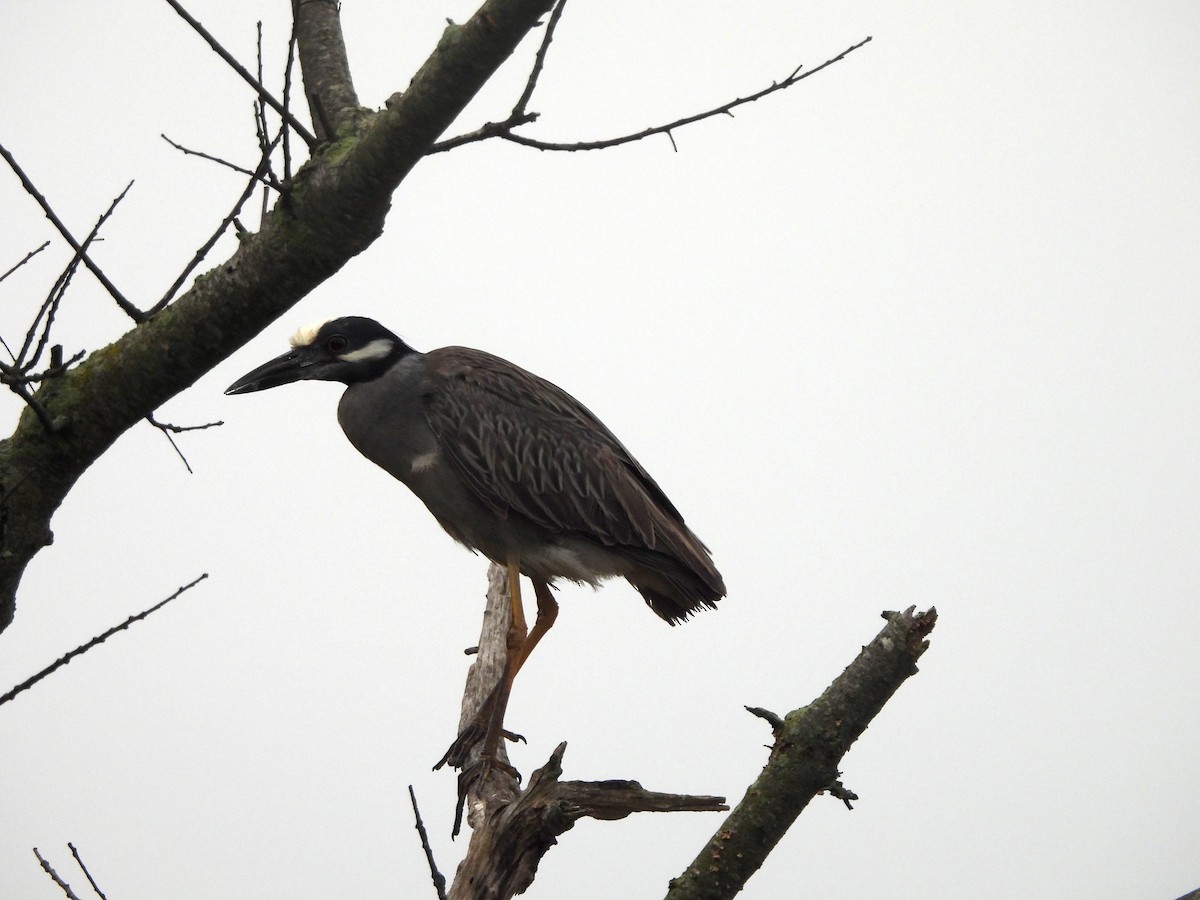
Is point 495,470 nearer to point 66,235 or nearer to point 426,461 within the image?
point 426,461

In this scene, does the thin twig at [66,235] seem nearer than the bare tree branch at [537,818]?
Yes

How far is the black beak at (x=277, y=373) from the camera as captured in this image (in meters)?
5.32

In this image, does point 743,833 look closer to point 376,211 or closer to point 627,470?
point 376,211

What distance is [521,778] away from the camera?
5.02m

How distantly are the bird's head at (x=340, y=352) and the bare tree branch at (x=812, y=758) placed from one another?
9.84 feet

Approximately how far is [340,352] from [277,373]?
32cm

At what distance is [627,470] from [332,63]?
2.44 m

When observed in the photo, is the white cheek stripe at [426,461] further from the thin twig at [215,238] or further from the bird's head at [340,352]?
the thin twig at [215,238]

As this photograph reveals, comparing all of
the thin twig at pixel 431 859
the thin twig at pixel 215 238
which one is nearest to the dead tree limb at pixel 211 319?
the thin twig at pixel 215 238

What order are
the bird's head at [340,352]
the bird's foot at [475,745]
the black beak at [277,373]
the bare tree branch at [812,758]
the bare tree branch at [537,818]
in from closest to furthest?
the bare tree branch at [812,758] < the bare tree branch at [537,818] < the bird's foot at [475,745] < the black beak at [277,373] < the bird's head at [340,352]

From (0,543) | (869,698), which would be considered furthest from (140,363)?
(869,698)

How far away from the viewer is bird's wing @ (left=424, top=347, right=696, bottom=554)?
5.36 meters

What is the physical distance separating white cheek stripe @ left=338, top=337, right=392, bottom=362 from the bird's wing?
0.77 ft

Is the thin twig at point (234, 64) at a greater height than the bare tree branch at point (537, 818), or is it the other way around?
the thin twig at point (234, 64)
